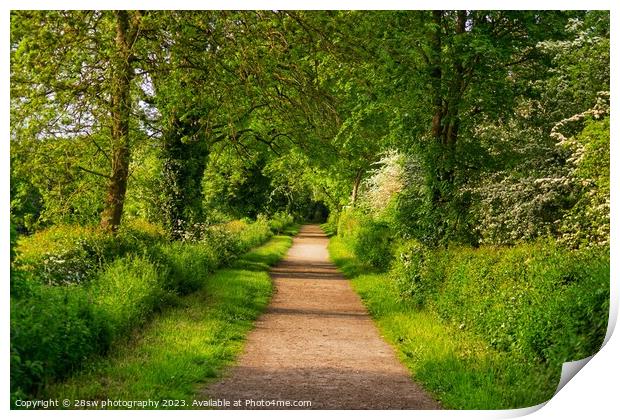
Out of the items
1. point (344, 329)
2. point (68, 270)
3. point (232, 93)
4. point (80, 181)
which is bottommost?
point (344, 329)

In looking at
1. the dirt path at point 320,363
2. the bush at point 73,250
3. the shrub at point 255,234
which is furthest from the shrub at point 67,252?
the shrub at point 255,234

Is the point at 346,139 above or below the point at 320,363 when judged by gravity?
above

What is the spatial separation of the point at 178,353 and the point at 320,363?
182 cm

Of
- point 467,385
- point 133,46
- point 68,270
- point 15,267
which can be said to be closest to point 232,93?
point 133,46

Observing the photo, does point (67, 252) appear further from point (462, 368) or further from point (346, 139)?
point (462, 368)

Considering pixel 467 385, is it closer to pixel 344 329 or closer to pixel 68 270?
pixel 344 329

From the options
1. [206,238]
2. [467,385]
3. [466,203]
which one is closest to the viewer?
[467,385]

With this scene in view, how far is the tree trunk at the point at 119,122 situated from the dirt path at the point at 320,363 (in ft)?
10.2

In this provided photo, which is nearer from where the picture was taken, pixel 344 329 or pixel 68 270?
pixel 68 270

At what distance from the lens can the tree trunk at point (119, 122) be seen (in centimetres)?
998

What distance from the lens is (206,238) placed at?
17.7m

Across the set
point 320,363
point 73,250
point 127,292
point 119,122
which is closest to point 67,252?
point 73,250

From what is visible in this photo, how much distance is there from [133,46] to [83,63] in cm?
80

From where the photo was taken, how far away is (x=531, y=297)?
8344 mm
